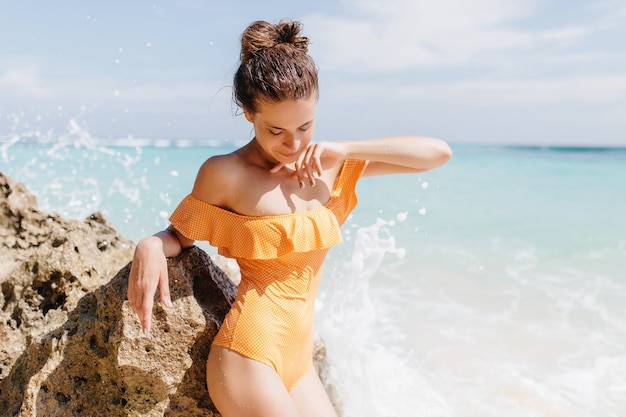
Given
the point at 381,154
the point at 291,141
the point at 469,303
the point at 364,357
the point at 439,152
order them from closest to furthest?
1. the point at 291,141
2. the point at 381,154
3. the point at 439,152
4. the point at 364,357
5. the point at 469,303

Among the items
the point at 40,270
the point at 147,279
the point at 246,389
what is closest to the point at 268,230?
the point at 147,279

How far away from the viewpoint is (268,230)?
8.07ft

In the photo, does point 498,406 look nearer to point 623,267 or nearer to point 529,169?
point 623,267

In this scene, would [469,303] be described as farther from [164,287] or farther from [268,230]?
[164,287]

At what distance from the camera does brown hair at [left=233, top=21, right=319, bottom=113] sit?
233cm

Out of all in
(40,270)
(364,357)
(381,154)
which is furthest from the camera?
(364,357)

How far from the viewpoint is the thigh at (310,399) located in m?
2.53

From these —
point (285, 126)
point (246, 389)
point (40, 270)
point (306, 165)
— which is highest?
point (285, 126)

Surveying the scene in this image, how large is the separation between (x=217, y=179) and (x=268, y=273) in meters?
→ 0.43

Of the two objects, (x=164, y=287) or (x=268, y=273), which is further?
(x=268, y=273)

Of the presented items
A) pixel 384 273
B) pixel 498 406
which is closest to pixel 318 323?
pixel 498 406

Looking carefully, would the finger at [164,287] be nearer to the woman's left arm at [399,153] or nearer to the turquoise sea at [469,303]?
the woman's left arm at [399,153]

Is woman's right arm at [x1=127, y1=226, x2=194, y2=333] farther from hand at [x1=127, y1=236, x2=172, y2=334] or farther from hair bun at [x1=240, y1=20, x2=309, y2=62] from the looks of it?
hair bun at [x1=240, y1=20, x2=309, y2=62]

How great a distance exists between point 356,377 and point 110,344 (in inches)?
86.9
